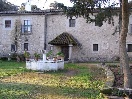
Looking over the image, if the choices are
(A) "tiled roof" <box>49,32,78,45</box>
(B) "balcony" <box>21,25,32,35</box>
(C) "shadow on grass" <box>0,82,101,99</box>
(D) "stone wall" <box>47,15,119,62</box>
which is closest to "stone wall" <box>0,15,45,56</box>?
(B) "balcony" <box>21,25,32,35</box>

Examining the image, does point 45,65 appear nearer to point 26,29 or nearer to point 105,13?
point 105,13

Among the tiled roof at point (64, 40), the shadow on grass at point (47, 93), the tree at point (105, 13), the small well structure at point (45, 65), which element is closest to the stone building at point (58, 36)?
the tiled roof at point (64, 40)

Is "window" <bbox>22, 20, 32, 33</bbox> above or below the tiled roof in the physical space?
above

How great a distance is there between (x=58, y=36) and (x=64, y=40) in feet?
4.11

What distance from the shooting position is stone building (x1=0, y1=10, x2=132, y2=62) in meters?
32.3

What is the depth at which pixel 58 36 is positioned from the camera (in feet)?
109

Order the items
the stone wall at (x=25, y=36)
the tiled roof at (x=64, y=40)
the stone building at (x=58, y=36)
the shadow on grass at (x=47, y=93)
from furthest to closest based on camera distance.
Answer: the stone wall at (x=25, y=36) → the stone building at (x=58, y=36) → the tiled roof at (x=64, y=40) → the shadow on grass at (x=47, y=93)

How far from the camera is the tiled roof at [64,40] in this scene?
32.1 m

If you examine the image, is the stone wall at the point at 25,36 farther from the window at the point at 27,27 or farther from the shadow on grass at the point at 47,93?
the shadow on grass at the point at 47,93

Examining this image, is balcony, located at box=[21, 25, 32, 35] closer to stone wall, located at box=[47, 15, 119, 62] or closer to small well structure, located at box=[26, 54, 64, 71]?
stone wall, located at box=[47, 15, 119, 62]

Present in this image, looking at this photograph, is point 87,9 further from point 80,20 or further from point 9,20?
point 9,20

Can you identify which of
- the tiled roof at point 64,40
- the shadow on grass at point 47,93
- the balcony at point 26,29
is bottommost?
the shadow on grass at point 47,93

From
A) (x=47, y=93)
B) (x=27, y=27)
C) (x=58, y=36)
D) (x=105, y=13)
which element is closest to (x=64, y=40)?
(x=58, y=36)

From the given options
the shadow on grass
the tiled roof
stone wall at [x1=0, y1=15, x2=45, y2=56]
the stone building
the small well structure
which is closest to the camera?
the shadow on grass
